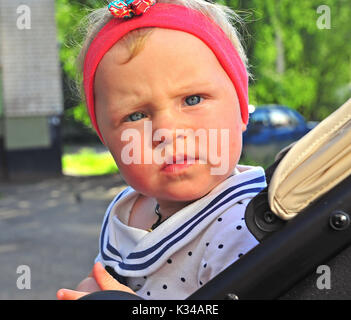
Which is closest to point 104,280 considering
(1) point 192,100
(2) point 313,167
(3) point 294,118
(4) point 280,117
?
(1) point 192,100

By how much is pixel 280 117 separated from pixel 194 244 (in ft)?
32.2

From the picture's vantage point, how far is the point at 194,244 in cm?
139

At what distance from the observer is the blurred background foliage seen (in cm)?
1401

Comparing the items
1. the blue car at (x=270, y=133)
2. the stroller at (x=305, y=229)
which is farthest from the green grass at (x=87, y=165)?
the stroller at (x=305, y=229)

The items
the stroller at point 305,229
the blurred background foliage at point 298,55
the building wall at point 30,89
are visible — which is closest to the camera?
the stroller at point 305,229

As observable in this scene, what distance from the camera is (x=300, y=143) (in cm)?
114

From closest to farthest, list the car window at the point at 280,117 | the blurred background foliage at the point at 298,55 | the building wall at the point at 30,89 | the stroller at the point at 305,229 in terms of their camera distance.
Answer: the stroller at the point at 305,229
the car window at the point at 280,117
the blurred background foliage at the point at 298,55
the building wall at the point at 30,89

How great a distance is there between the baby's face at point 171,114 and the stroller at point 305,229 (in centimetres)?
25

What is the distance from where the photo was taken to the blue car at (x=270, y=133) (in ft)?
21.8

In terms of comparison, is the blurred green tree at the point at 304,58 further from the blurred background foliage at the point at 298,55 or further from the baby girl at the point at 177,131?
the baby girl at the point at 177,131

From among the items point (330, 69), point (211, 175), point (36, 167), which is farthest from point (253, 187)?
point (330, 69)

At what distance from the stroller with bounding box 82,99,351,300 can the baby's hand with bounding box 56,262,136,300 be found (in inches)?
13.0

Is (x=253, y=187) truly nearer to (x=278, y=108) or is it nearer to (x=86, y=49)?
(x=86, y=49)

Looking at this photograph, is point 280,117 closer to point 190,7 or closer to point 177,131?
point 190,7
